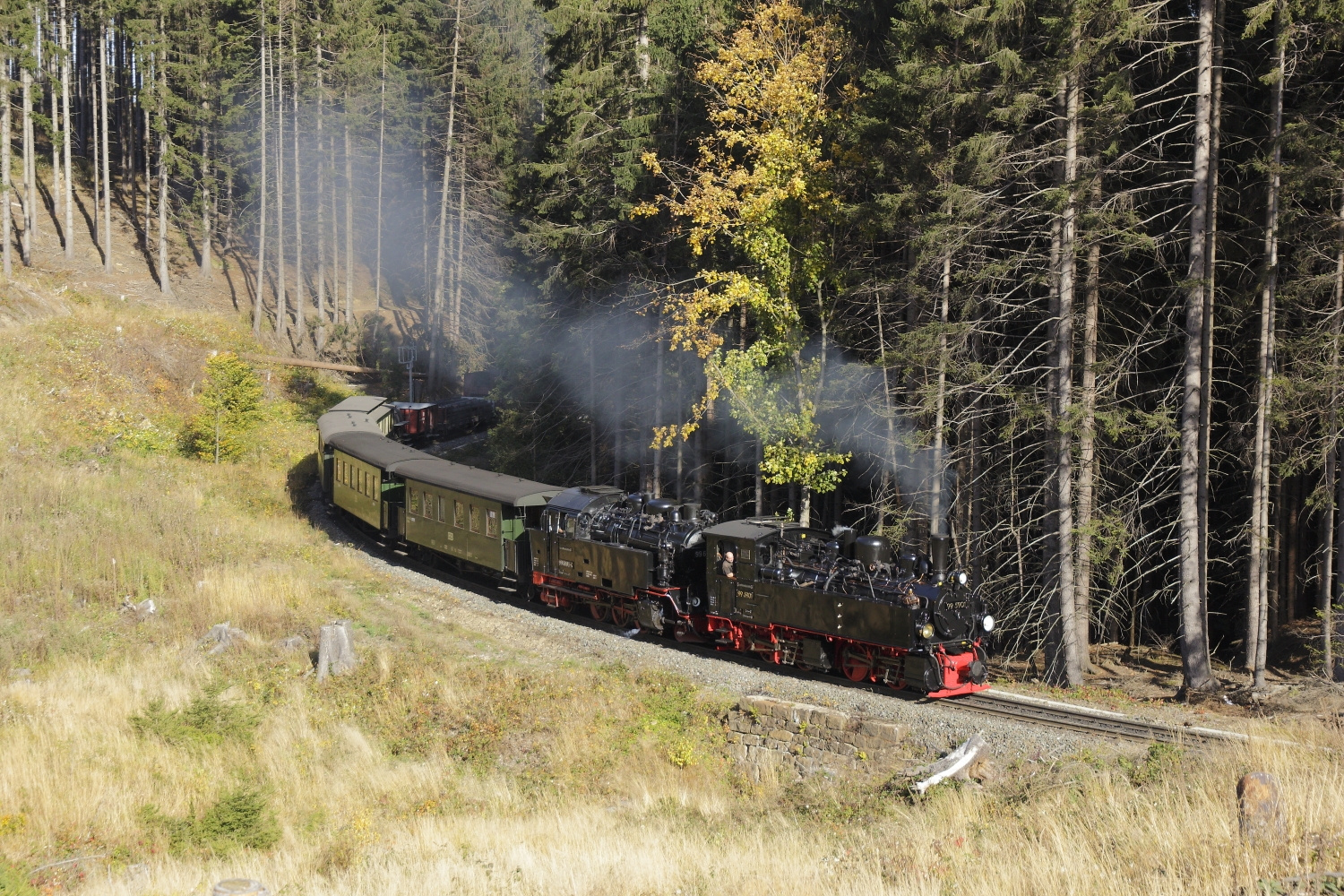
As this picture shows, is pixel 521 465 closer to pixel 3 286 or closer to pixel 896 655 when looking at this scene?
pixel 896 655

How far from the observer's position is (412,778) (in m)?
13.7

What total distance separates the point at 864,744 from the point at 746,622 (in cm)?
436

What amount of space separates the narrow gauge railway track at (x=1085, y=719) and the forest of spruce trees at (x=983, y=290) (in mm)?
2608

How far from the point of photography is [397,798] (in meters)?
13.0

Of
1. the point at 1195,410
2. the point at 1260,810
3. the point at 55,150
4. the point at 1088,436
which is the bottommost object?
the point at 1260,810

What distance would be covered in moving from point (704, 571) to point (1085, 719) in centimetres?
740

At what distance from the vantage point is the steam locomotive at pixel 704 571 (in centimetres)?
1612

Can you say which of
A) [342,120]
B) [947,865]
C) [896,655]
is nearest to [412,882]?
[947,865]

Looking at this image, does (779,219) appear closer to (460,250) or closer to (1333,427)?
(1333,427)

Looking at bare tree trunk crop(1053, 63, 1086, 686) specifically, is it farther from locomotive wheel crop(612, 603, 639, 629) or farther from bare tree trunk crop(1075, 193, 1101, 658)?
locomotive wheel crop(612, 603, 639, 629)

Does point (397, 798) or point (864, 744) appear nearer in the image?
point (397, 798)

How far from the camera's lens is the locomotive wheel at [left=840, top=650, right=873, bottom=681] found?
1700cm

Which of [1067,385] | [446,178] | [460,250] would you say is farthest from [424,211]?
[1067,385]

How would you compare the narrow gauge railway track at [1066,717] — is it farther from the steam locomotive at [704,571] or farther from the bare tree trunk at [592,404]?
the bare tree trunk at [592,404]
